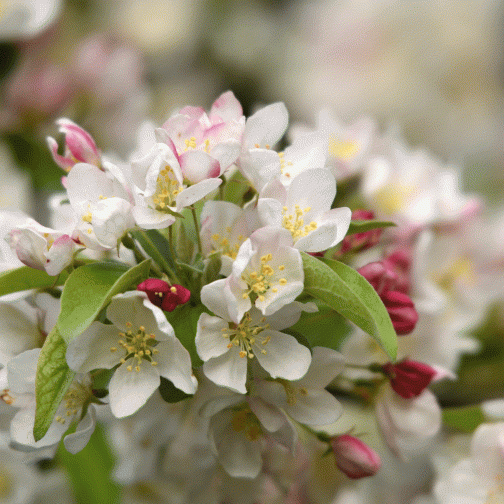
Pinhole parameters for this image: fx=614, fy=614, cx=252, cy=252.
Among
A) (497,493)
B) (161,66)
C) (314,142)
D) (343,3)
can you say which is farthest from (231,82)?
(497,493)

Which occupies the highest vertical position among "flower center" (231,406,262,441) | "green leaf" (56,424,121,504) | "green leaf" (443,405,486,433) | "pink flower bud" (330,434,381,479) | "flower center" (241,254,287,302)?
"flower center" (241,254,287,302)

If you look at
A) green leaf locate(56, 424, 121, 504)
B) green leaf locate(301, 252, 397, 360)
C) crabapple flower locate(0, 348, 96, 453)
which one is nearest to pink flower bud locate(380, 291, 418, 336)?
green leaf locate(301, 252, 397, 360)

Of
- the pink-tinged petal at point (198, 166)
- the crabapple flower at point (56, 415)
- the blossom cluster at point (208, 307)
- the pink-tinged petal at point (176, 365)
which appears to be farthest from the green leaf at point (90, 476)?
the pink-tinged petal at point (198, 166)

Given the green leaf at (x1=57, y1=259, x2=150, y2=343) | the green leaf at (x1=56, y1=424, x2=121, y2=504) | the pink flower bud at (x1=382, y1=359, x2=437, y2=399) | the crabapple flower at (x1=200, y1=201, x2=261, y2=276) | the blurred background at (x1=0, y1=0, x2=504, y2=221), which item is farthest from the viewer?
the blurred background at (x1=0, y1=0, x2=504, y2=221)

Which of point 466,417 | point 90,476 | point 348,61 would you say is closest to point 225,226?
point 466,417

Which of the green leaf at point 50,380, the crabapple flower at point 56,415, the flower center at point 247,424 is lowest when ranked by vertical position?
the flower center at point 247,424

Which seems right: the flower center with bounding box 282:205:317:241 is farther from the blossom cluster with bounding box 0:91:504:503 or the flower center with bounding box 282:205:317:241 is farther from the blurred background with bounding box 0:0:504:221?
the blurred background with bounding box 0:0:504:221

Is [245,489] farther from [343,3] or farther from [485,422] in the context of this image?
[343,3]

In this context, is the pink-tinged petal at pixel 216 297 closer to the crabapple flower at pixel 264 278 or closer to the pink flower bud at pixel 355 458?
the crabapple flower at pixel 264 278
